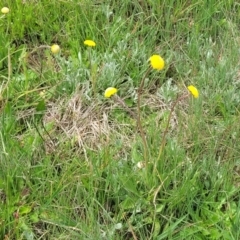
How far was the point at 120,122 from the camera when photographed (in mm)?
2334

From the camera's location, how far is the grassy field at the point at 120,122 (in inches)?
75.9

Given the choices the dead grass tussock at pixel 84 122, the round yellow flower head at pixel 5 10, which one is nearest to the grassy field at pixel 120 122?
the dead grass tussock at pixel 84 122

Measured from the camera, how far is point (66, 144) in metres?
2.22

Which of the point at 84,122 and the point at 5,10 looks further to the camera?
the point at 5,10

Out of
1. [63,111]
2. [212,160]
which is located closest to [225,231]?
[212,160]

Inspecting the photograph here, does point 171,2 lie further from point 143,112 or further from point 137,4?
point 143,112

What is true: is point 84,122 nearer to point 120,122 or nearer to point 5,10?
point 120,122

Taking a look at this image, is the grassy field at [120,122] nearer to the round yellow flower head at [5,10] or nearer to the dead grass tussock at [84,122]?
the dead grass tussock at [84,122]

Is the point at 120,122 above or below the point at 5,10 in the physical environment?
below

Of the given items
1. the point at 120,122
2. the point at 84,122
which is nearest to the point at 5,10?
the point at 84,122

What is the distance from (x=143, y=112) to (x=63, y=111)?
35cm

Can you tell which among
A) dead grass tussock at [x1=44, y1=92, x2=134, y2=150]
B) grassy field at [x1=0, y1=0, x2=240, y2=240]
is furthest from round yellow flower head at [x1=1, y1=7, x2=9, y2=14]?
dead grass tussock at [x1=44, y1=92, x2=134, y2=150]

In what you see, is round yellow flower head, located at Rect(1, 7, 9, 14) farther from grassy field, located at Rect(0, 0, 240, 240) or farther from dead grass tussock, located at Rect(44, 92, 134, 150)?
dead grass tussock, located at Rect(44, 92, 134, 150)

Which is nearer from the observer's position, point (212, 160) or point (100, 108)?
point (212, 160)
